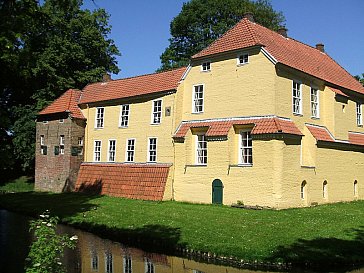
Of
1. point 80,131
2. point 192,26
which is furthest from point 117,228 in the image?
point 192,26

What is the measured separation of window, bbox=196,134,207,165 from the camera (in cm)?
2567

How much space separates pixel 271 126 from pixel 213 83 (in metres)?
5.16

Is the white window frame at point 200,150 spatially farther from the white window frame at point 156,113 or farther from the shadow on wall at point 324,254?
the shadow on wall at point 324,254

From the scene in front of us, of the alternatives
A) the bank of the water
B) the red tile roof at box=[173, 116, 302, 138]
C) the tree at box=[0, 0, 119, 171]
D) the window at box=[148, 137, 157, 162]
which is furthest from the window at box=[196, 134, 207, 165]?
the tree at box=[0, 0, 119, 171]

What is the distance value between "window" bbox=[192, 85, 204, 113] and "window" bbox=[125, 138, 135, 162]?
5995 mm

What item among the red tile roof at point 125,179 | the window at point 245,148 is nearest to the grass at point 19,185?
→ the red tile roof at point 125,179

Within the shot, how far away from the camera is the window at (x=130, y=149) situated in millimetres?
30188

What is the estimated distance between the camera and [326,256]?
507 inches

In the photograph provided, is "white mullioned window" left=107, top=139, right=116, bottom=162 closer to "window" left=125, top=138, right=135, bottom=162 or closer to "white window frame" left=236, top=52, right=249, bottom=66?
"window" left=125, top=138, right=135, bottom=162

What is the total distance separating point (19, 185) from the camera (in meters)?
38.6

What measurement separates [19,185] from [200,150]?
20.8 metres

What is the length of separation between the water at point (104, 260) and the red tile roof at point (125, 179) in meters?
10.0

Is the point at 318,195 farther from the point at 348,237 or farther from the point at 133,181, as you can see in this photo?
the point at 133,181

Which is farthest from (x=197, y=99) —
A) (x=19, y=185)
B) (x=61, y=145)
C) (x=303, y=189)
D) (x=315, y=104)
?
(x=19, y=185)
